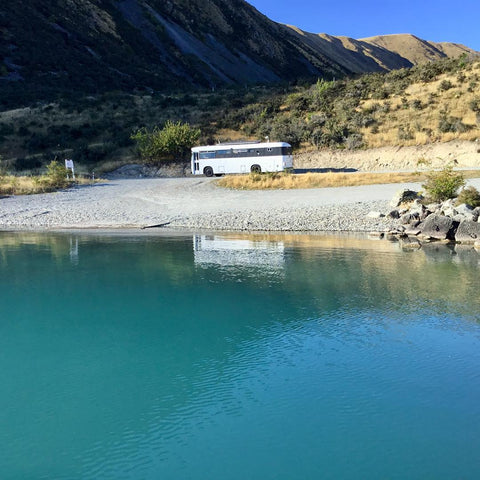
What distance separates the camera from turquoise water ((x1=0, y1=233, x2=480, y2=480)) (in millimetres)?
5859

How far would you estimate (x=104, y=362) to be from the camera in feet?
28.3

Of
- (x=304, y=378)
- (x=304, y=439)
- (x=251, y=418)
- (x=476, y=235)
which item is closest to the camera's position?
(x=304, y=439)

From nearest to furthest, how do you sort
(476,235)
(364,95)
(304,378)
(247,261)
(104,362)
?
(304,378), (104,362), (247,261), (476,235), (364,95)

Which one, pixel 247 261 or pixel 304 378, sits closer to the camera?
pixel 304 378

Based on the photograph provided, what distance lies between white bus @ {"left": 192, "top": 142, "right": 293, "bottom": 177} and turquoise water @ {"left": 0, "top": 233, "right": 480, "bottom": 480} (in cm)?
2537

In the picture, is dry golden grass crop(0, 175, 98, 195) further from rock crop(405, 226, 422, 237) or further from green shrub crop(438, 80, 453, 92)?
green shrub crop(438, 80, 453, 92)

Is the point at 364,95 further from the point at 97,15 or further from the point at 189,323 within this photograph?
the point at 97,15

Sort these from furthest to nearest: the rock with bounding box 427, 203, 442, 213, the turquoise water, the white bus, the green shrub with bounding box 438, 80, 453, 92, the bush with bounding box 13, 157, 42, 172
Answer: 1. the green shrub with bounding box 438, 80, 453, 92
2. the bush with bounding box 13, 157, 42, 172
3. the white bus
4. the rock with bounding box 427, 203, 442, 213
5. the turquoise water

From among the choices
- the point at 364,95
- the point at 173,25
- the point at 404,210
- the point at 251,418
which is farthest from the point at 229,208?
the point at 173,25

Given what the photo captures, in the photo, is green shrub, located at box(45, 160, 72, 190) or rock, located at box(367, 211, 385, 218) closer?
rock, located at box(367, 211, 385, 218)

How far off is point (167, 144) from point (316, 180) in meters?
18.2

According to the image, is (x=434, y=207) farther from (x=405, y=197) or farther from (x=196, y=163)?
(x=196, y=163)

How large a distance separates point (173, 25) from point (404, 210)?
100379 mm

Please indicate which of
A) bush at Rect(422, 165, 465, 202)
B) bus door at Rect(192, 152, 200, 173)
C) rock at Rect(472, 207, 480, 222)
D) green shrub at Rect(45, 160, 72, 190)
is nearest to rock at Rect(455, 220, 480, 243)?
rock at Rect(472, 207, 480, 222)
